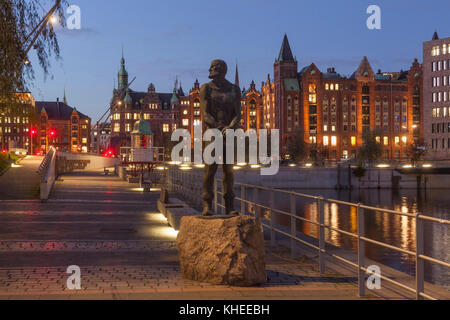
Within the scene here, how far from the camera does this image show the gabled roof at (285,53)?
448ft

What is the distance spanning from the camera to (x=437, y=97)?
114m

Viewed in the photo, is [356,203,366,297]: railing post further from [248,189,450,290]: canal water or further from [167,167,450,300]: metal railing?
[248,189,450,290]: canal water

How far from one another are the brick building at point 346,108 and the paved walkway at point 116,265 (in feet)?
367

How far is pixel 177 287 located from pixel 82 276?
62.7 inches

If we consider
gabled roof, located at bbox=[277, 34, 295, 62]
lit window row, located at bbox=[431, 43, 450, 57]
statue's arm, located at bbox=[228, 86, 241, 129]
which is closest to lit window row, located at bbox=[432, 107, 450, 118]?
lit window row, located at bbox=[431, 43, 450, 57]

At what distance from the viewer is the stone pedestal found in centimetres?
739

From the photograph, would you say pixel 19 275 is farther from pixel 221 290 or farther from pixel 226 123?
pixel 226 123

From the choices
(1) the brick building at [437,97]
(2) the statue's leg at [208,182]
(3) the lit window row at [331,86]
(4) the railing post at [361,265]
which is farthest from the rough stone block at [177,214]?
(3) the lit window row at [331,86]

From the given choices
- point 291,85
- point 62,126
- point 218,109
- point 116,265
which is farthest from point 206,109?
point 62,126

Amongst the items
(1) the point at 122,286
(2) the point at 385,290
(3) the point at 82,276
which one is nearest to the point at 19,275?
(3) the point at 82,276

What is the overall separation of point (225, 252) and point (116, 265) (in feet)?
7.61

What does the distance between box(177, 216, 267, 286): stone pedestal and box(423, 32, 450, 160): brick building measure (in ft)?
364

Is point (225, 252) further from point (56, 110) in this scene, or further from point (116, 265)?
point (56, 110)

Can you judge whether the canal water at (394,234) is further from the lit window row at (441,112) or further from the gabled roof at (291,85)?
the gabled roof at (291,85)
